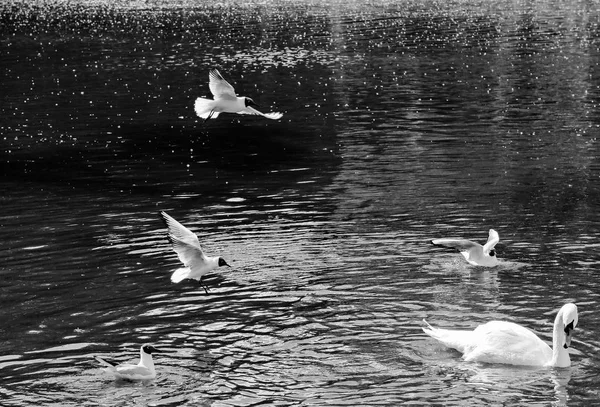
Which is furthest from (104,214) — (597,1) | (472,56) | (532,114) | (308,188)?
(597,1)

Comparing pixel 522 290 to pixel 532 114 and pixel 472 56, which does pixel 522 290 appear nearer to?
pixel 532 114

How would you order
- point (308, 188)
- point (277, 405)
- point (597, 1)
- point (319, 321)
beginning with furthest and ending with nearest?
point (597, 1) < point (308, 188) < point (319, 321) < point (277, 405)

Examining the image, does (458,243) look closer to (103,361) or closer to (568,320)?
(568,320)

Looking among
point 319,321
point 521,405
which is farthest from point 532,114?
point 521,405

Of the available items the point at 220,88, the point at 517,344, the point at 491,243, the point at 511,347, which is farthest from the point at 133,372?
the point at 220,88

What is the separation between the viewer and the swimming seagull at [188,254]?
65.7 ft

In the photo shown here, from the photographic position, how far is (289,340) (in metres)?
18.3

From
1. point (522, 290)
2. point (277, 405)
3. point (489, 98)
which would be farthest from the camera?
point (489, 98)

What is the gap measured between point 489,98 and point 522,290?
30.6 m

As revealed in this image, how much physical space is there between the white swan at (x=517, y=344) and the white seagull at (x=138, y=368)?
17.3 feet

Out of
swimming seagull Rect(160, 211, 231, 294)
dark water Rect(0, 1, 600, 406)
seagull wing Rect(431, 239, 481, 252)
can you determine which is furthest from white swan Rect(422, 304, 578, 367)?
swimming seagull Rect(160, 211, 231, 294)

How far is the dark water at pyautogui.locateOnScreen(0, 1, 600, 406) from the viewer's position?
17016mm

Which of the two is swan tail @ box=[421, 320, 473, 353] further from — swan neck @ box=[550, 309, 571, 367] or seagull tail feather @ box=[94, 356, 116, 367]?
seagull tail feather @ box=[94, 356, 116, 367]

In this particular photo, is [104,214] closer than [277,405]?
No
